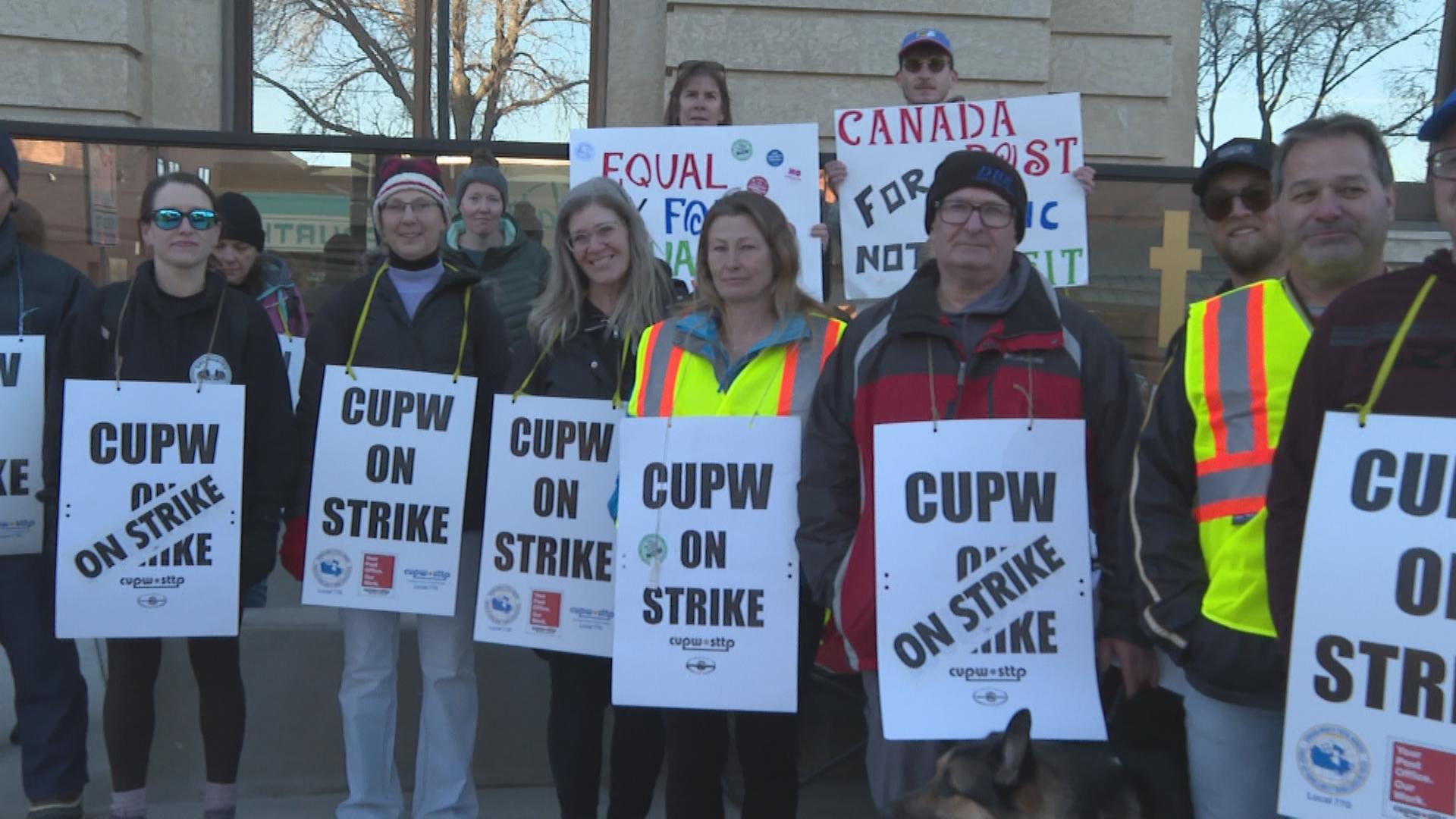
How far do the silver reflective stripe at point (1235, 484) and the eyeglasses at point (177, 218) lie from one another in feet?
10.0

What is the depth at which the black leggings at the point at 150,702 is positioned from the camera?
13.7 feet

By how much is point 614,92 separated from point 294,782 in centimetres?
574

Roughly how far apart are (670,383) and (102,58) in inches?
276

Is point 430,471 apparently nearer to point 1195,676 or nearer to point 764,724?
point 764,724

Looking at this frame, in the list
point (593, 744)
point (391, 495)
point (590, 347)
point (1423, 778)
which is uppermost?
point (590, 347)

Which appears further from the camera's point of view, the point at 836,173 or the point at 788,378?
the point at 836,173

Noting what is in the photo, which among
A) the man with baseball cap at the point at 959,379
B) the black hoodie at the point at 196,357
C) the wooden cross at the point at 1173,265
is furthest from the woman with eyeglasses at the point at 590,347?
the wooden cross at the point at 1173,265

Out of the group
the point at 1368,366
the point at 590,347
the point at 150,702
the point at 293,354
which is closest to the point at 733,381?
the point at 590,347

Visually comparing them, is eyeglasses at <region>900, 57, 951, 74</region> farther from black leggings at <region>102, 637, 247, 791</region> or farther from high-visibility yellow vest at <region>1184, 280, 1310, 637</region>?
black leggings at <region>102, 637, 247, 791</region>

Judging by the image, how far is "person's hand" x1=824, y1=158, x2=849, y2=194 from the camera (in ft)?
17.6

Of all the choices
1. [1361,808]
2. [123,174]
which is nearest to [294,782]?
[123,174]

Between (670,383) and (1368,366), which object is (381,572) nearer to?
(670,383)

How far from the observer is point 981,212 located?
123 inches

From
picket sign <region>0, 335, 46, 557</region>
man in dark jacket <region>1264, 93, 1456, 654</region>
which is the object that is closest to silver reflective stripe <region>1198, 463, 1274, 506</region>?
man in dark jacket <region>1264, 93, 1456, 654</region>
